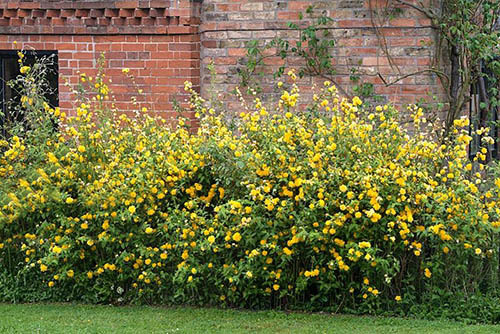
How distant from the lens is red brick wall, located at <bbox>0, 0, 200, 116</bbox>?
30.1 feet

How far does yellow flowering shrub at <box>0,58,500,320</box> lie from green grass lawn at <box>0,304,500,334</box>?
184 millimetres

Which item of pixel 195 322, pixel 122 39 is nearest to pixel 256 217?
pixel 195 322

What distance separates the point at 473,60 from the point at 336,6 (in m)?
1.50

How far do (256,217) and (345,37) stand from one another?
11.1 feet

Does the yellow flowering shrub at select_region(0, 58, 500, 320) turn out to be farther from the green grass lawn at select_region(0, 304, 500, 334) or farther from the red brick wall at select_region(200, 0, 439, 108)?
the red brick wall at select_region(200, 0, 439, 108)

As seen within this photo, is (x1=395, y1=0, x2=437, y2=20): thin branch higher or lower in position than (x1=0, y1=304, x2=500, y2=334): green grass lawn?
higher

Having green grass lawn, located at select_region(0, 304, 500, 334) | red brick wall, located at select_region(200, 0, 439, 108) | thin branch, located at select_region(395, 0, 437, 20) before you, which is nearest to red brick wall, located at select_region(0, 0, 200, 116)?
red brick wall, located at select_region(200, 0, 439, 108)

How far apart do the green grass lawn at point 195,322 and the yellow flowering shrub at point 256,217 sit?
184 millimetres

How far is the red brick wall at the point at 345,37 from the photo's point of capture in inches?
335

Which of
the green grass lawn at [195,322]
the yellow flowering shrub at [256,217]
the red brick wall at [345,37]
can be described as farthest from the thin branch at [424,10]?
the green grass lawn at [195,322]

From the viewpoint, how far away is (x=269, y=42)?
29.1 feet

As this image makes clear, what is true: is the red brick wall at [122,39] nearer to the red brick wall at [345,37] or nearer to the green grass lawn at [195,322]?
A: the red brick wall at [345,37]

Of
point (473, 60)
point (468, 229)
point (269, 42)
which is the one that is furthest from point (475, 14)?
point (468, 229)

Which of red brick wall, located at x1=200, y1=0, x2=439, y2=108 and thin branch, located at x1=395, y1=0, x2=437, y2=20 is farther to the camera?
red brick wall, located at x1=200, y1=0, x2=439, y2=108
